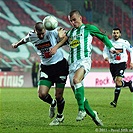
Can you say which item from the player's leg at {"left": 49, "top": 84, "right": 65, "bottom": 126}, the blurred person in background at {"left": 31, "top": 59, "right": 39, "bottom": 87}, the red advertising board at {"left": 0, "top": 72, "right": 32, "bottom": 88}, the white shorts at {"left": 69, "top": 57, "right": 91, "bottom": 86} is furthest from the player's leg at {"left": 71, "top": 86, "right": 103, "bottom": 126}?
the red advertising board at {"left": 0, "top": 72, "right": 32, "bottom": 88}

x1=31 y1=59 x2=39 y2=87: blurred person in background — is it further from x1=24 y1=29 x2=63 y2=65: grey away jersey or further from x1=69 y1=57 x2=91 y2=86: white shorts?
x1=69 y1=57 x2=91 y2=86: white shorts

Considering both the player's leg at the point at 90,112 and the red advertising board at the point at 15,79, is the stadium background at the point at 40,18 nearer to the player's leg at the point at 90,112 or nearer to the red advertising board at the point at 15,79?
the red advertising board at the point at 15,79

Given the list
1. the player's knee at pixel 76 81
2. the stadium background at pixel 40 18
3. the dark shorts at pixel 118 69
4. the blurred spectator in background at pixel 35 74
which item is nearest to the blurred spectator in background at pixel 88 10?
the stadium background at pixel 40 18

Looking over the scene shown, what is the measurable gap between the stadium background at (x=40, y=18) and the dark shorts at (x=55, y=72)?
19.9 m

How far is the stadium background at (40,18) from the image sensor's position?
30.1 metres

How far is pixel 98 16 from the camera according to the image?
3209 cm

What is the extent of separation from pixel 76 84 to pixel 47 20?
1.23 meters

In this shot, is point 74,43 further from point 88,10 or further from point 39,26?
point 88,10

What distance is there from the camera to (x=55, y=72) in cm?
920

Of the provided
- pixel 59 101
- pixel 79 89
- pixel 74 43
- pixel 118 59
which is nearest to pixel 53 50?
pixel 74 43

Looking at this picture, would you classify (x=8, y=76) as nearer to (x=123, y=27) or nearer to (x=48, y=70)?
(x=123, y=27)

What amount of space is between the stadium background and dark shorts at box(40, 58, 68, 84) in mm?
19915

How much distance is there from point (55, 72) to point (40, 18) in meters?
23.8

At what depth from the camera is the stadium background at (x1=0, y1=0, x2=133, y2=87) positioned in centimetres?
3009
